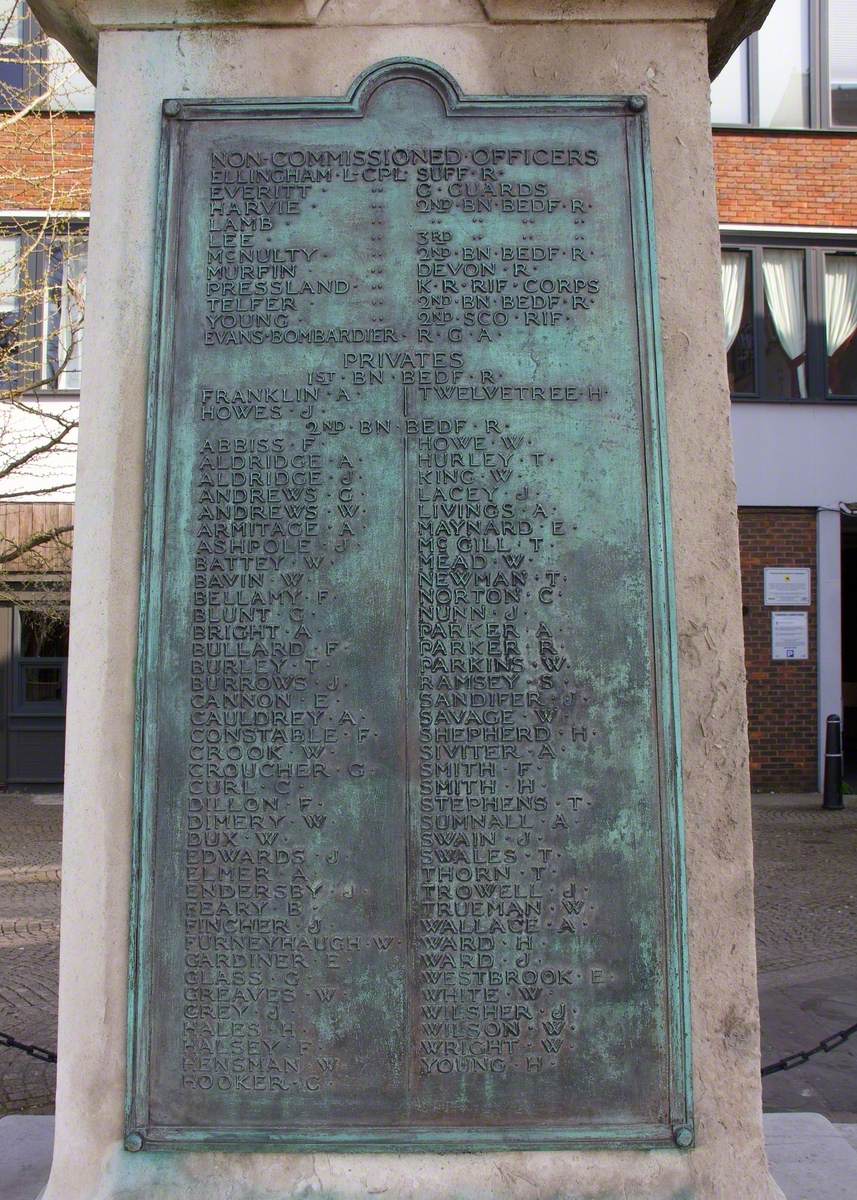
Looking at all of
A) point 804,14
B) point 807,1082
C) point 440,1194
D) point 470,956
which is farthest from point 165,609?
point 804,14

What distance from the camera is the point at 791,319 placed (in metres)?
17.3

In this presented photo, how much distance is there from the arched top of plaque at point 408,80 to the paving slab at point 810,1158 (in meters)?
3.38

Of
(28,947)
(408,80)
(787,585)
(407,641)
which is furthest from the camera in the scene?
(787,585)

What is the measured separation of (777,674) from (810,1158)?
45.7 ft

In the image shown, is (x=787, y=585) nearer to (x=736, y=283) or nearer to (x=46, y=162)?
(x=736, y=283)

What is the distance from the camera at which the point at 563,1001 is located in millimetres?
3111

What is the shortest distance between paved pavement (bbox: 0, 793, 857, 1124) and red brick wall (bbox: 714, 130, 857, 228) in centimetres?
915

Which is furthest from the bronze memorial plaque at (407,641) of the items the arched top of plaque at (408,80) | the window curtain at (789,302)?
the window curtain at (789,302)

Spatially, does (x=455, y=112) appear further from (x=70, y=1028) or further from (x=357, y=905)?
(x=70, y=1028)

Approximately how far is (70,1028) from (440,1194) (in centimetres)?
111

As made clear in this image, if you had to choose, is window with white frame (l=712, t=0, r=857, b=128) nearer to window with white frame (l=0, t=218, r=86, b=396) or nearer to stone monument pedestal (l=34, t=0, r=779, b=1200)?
window with white frame (l=0, t=218, r=86, b=396)

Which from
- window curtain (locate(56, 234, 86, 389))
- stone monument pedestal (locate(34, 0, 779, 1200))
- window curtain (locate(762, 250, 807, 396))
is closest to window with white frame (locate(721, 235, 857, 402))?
window curtain (locate(762, 250, 807, 396))

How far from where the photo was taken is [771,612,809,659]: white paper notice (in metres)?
16.9

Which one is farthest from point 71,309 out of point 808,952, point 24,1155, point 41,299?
point 24,1155
